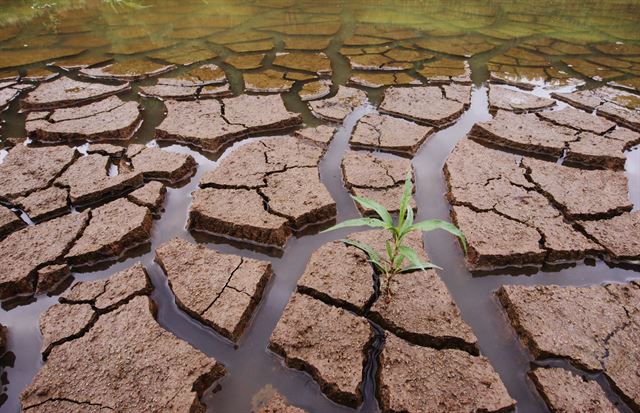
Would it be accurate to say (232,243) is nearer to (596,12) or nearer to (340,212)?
(340,212)

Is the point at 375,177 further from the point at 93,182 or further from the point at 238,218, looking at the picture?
the point at 93,182

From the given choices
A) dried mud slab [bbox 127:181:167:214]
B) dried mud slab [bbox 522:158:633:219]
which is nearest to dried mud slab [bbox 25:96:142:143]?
dried mud slab [bbox 127:181:167:214]

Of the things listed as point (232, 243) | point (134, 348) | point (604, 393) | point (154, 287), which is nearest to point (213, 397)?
point (134, 348)

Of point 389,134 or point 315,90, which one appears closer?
point 389,134

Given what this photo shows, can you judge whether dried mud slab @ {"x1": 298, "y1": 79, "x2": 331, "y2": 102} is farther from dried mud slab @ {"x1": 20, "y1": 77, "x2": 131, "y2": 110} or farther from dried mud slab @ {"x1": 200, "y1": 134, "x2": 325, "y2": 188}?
dried mud slab @ {"x1": 20, "y1": 77, "x2": 131, "y2": 110}

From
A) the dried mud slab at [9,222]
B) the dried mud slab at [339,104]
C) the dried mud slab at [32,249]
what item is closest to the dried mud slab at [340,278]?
the dried mud slab at [32,249]

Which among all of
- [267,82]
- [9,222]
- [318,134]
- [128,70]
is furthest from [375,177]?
[128,70]
